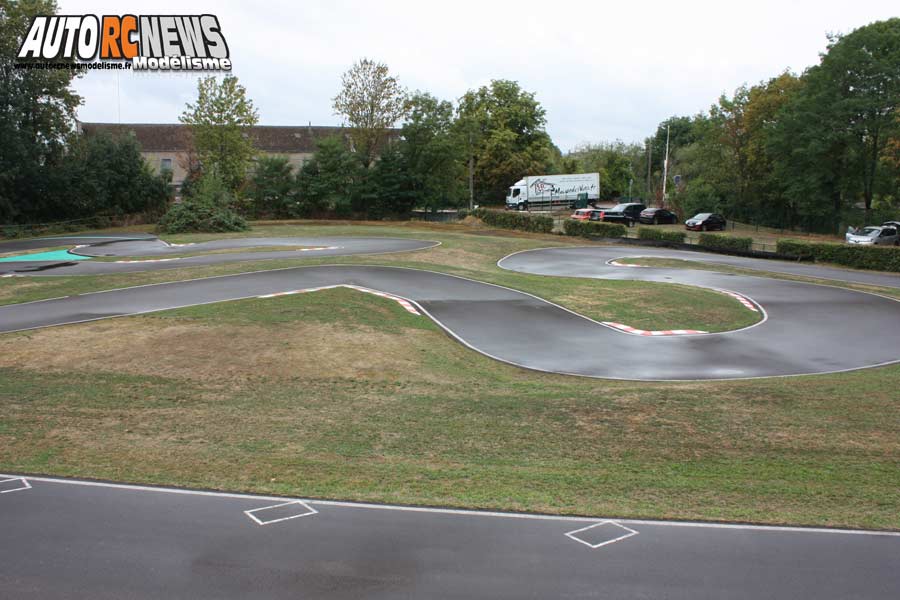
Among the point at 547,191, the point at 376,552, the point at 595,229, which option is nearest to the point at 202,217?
the point at 595,229

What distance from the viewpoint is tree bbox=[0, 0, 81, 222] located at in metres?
52.3

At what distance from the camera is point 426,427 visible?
36.6 ft

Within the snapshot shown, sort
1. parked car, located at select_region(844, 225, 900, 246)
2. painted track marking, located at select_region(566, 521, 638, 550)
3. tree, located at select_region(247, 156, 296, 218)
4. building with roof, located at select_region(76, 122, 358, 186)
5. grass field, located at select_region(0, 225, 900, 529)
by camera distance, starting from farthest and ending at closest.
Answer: building with roof, located at select_region(76, 122, 358, 186)
tree, located at select_region(247, 156, 296, 218)
parked car, located at select_region(844, 225, 900, 246)
grass field, located at select_region(0, 225, 900, 529)
painted track marking, located at select_region(566, 521, 638, 550)

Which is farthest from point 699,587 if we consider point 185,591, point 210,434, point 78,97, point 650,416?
point 78,97

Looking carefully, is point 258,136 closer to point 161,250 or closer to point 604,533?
point 161,250

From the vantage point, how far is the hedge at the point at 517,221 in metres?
50.5

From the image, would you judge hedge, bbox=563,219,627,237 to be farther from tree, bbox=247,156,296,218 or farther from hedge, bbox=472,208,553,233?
tree, bbox=247,156,296,218

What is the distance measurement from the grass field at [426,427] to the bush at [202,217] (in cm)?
3307

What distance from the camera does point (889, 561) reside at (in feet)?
22.2

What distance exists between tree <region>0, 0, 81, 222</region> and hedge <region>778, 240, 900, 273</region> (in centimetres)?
5498

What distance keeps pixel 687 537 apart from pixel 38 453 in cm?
890

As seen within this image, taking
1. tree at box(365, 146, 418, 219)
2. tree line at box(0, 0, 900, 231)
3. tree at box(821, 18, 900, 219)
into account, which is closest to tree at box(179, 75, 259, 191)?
tree line at box(0, 0, 900, 231)

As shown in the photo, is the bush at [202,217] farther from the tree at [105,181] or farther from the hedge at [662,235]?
the hedge at [662,235]

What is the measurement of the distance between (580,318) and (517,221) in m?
32.9
